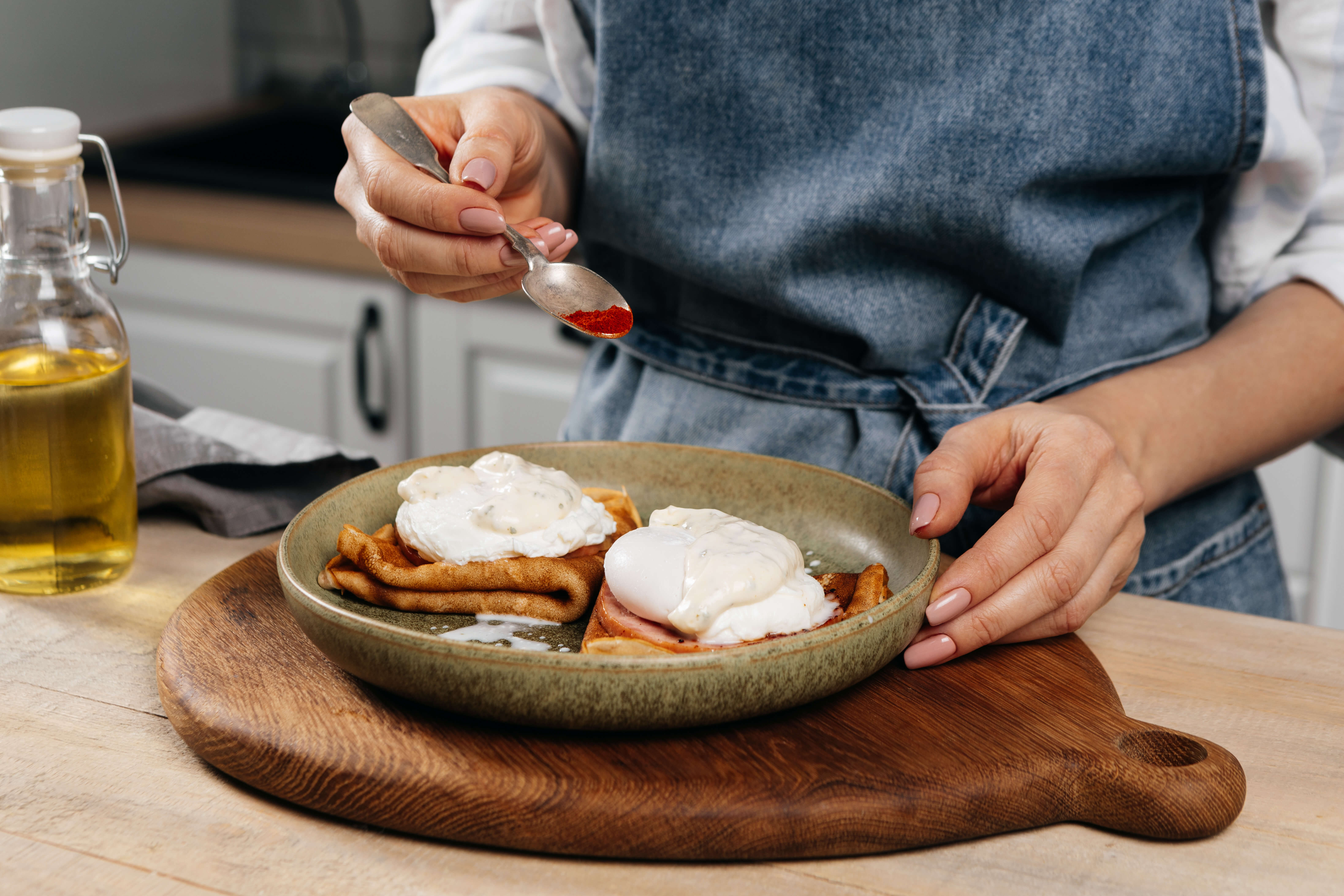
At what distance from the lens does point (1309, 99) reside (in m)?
1.00

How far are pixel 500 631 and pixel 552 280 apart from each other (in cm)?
24

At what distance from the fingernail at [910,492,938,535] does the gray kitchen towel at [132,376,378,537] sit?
46 cm

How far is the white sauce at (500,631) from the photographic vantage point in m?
0.71

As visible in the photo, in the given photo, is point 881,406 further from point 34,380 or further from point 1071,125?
point 34,380

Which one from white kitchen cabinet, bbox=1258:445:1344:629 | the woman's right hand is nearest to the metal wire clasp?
the woman's right hand

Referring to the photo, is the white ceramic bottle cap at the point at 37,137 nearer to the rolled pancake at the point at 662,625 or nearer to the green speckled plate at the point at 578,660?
the green speckled plate at the point at 578,660

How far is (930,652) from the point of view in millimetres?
708

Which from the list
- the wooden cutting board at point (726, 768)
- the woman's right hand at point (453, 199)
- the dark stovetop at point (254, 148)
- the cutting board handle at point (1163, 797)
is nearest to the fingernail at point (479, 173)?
the woman's right hand at point (453, 199)

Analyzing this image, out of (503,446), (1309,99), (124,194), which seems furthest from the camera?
(124,194)

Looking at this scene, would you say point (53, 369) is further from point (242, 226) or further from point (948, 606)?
point (242, 226)

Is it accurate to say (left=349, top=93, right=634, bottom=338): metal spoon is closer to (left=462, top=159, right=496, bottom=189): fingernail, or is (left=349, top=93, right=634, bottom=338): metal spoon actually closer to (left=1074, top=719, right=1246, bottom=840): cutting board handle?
(left=462, top=159, right=496, bottom=189): fingernail

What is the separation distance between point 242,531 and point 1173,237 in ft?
2.64

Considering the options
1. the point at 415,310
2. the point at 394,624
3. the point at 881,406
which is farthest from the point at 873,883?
the point at 415,310

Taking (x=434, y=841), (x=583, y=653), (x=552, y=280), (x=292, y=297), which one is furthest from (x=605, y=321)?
(x=292, y=297)
